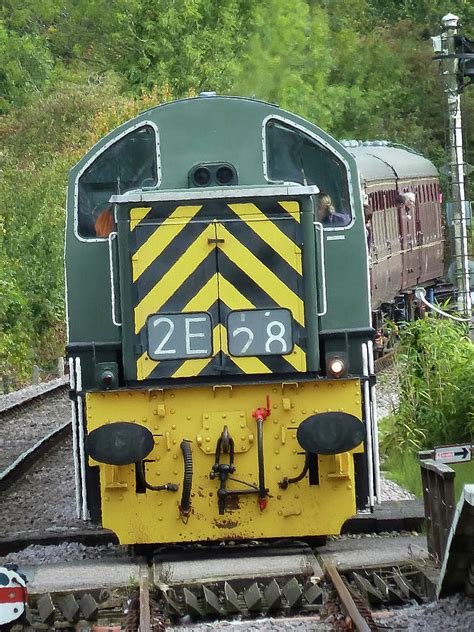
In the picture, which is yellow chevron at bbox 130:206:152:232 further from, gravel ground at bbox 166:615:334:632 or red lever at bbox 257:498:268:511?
gravel ground at bbox 166:615:334:632

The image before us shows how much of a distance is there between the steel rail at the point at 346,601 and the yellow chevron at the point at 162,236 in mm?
2111

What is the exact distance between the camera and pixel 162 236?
8.78 metres

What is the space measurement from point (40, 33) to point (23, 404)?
117ft

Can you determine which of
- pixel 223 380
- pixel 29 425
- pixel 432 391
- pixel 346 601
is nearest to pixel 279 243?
pixel 223 380

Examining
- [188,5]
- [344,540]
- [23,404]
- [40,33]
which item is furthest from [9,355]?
[40,33]

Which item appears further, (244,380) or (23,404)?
(23,404)

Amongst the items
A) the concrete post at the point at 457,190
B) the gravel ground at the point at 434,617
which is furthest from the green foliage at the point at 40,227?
the gravel ground at the point at 434,617

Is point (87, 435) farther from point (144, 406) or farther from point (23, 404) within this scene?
point (23, 404)

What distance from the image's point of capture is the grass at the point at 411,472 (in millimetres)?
11023

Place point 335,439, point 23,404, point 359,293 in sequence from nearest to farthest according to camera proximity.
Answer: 1. point 335,439
2. point 359,293
3. point 23,404

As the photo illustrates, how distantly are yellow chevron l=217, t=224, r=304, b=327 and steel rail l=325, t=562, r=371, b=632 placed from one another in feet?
5.07

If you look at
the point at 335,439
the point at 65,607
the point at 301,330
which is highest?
the point at 301,330

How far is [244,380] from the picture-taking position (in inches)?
346

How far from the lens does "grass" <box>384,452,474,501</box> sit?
11.0 metres
